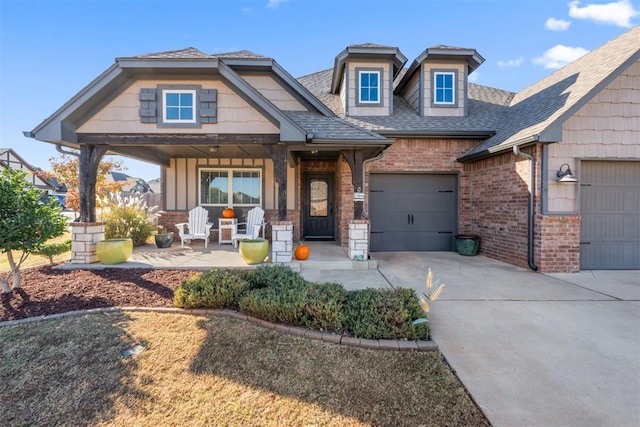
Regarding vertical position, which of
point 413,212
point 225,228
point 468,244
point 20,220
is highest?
point 413,212

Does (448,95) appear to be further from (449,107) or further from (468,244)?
(468,244)

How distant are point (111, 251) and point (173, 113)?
3.07 m

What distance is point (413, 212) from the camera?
8062mm

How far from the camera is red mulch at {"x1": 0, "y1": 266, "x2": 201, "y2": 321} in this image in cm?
372

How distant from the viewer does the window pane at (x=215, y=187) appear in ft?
29.3

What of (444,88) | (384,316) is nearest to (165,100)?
(384,316)

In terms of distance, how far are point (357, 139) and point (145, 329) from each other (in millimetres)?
4787

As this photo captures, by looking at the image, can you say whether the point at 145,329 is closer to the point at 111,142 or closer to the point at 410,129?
the point at 111,142

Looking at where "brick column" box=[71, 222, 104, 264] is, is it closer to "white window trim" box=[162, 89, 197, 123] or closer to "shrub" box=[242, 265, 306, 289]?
"white window trim" box=[162, 89, 197, 123]

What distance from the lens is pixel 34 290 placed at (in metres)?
4.29

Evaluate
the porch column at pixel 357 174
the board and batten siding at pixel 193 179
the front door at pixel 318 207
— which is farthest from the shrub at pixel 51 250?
the front door at pixel 318 207

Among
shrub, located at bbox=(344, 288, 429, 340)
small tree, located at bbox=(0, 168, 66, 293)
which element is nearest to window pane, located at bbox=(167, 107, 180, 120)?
small tree, located at bbox=(0, 168, 66, 293)

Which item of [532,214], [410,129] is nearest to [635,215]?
[532,214]

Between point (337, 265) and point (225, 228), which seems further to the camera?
point (225, 228)
